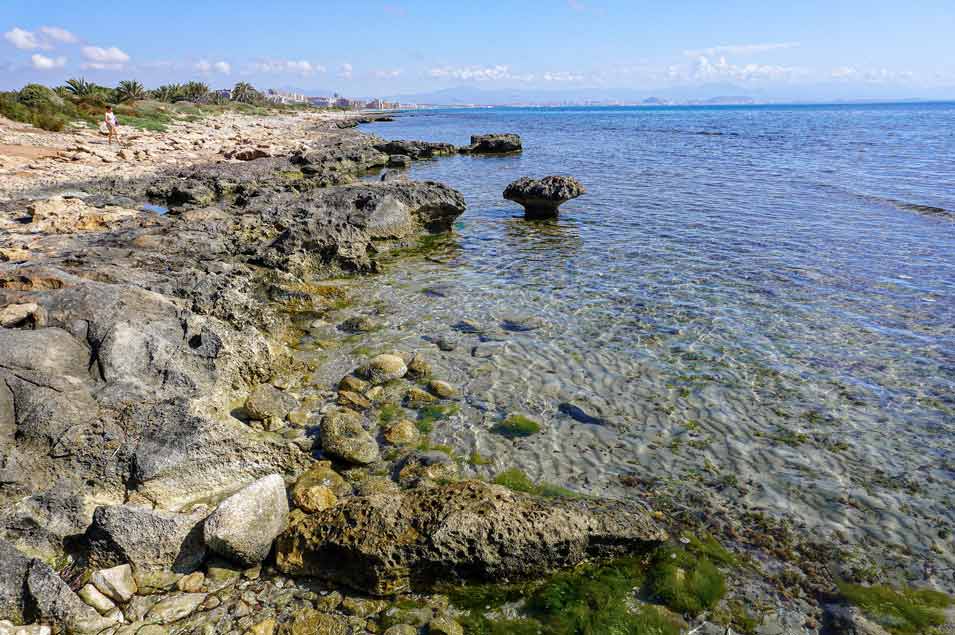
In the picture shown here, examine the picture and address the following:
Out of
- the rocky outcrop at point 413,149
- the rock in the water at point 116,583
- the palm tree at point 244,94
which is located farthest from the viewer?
the palm tree at point 244,94

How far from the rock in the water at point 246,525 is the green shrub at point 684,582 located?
3.67 metres

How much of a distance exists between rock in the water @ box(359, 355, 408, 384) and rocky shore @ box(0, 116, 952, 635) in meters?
0.04

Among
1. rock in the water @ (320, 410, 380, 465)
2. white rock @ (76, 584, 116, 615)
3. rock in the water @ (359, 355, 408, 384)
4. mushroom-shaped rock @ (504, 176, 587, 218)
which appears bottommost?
white rock @ (76, 584, 116, 615)

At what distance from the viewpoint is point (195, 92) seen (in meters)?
92.6

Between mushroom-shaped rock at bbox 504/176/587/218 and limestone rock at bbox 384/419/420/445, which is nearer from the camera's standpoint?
limestone rock at bbox 384/419/420/445

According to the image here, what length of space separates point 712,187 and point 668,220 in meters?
8.87

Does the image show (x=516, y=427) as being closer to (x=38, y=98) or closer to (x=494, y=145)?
(x=494, y=145)

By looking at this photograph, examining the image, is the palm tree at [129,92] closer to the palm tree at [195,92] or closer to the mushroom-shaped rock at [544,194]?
the palm tree at [195,92]

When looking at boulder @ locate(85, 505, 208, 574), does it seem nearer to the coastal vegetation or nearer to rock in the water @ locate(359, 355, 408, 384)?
rock in the water @ locate(359, 355, 408, 384)

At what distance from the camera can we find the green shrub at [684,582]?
4.81m

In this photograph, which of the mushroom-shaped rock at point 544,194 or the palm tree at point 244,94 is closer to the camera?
the mushroom-shaped rock at point 544,194

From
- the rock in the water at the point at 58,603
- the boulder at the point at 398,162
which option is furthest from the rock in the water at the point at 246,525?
the boulder at the point at 398,162

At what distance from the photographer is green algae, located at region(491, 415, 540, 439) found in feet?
24.4

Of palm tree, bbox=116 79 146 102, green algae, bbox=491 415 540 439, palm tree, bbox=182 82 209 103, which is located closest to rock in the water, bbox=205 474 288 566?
green algae, bbox=491 415 540 439
